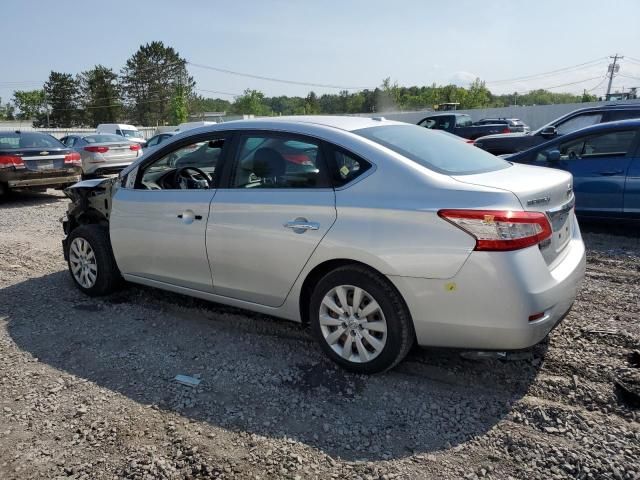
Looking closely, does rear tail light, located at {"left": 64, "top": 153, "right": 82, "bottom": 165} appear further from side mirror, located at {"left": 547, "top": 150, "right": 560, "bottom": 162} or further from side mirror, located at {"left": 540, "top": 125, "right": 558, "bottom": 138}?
side mirror, located at {"left": 540, "top": 125, "right": 558, "bottom": 138}

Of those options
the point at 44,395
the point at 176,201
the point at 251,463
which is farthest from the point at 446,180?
the point at 44,395

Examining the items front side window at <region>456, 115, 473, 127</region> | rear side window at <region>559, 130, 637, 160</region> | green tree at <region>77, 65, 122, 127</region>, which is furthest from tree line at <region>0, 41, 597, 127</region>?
rear side window at <region>559, 130, 637, 160</region>

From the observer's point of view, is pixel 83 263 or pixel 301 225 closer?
pixel 301 225

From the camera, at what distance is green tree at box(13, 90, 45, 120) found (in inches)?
3642

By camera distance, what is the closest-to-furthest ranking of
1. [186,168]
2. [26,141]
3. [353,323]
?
1. [353,323]
2. [186,168]
3. [26,141]

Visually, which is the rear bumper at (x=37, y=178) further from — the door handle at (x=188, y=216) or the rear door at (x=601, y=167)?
the rear door at (x=601, y=167)

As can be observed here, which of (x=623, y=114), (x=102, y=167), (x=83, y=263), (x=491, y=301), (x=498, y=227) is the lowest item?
(x=83, y=263)

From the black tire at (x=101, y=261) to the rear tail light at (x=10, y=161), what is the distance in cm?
663

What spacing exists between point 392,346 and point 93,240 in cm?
318

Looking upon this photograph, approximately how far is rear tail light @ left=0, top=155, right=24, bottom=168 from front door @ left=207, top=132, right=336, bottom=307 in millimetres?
8448

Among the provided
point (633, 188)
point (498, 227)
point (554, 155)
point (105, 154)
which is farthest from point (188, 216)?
point (105, 154)

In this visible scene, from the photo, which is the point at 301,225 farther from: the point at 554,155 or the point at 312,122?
the point at 554,155

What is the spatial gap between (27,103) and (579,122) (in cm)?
10582

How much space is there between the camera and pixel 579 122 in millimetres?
10758
